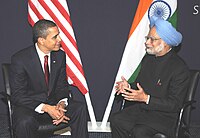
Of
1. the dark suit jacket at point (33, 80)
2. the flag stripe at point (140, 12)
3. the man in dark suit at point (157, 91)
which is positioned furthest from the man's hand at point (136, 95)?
the flag stripe at point (140, 12)

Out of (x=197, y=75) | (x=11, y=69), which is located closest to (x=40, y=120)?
(x=11, y=69)

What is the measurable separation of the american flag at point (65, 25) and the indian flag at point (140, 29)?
0.49 m

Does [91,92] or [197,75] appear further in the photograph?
[91,92]

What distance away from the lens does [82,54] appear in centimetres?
549

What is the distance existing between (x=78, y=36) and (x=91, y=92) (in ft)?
2.62

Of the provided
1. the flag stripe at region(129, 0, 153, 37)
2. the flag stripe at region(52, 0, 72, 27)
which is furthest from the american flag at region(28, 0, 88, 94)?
the flag stripe at region(129, 0, 153, 37)

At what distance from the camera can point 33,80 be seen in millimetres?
4281

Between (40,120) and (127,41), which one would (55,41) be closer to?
(40,120)

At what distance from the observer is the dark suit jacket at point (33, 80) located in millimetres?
4211

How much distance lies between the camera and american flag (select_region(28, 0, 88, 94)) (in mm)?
4965

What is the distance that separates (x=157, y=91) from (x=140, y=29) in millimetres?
1129

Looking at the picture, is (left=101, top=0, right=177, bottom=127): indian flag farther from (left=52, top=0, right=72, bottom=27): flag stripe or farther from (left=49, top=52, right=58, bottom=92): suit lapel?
(left=49, top=52, right=58, bottom=92): suit lapel

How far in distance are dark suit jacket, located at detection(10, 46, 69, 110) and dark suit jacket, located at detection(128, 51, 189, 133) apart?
2.98 ft

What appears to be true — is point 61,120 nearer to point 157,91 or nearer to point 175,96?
point 157,91
